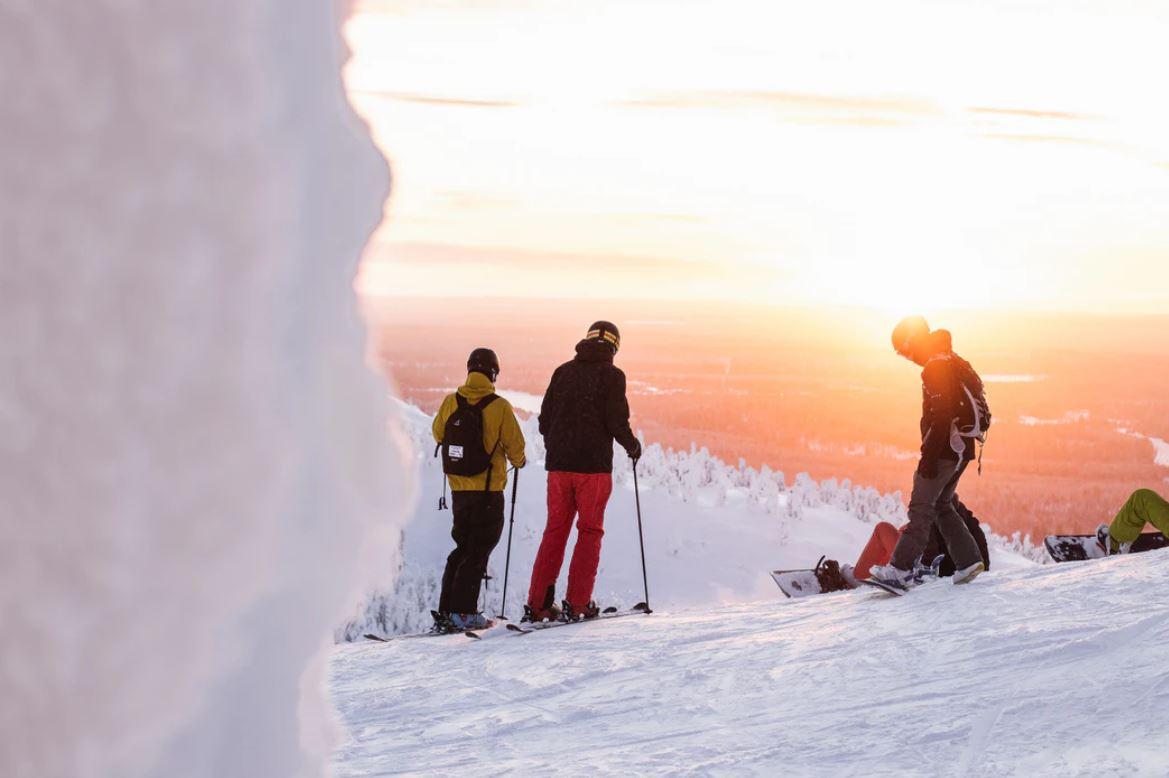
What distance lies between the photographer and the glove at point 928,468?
832cm

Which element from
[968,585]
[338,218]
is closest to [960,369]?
[968,585]

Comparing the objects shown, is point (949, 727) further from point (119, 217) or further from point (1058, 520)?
point (1058, 520)

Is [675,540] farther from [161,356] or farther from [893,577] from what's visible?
[161,356]

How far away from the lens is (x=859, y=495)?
30.2 meters

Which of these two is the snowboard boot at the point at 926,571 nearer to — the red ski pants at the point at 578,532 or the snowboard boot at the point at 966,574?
the snowboard boot at the point at 966,574

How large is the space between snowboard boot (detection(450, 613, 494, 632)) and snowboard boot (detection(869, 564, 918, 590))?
8.70 ft

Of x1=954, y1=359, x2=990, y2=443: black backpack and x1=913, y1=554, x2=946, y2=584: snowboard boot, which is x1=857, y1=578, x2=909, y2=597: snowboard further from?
x1=954, y1=359, x2=990, y2=443: black backpack

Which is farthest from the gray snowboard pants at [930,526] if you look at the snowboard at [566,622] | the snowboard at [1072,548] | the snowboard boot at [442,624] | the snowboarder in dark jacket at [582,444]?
the snowboard boot at [442,624]

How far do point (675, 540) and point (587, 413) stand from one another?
14.0 m

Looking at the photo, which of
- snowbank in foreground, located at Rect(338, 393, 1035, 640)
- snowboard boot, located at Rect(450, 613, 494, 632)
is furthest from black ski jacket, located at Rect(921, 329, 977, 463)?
snowbank in foreground, located at Rect(338, 393, 1035, 640)

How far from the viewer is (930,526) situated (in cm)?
842

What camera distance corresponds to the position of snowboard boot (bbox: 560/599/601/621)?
27.9 feet

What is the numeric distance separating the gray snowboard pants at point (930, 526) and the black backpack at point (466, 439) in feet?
9.19

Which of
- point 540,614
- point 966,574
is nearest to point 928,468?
point 966,574
